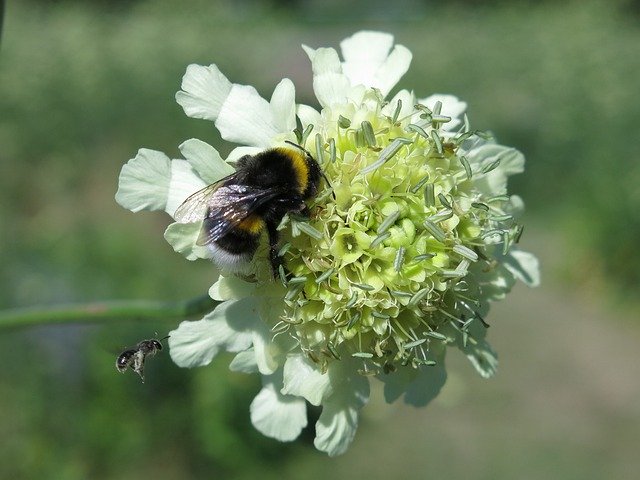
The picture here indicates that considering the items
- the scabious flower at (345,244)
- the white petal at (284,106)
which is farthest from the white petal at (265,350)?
the white petal at (284,106)

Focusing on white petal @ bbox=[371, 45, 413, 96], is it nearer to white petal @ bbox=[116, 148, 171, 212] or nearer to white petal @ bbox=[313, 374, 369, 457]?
white petal @ bbox=[116, 148, 171, 212]

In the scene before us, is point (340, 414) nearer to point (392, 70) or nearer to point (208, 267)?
point (392, 70)

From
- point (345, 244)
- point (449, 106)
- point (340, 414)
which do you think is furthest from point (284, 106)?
point (340, 414)

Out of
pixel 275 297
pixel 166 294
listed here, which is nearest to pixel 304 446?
pixel 166 294

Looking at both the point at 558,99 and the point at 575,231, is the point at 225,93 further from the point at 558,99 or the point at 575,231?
the point at 558,99

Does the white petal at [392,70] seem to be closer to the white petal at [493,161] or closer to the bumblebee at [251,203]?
the white petal at [493,161]

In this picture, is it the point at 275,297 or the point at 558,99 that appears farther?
the point at 558,99
